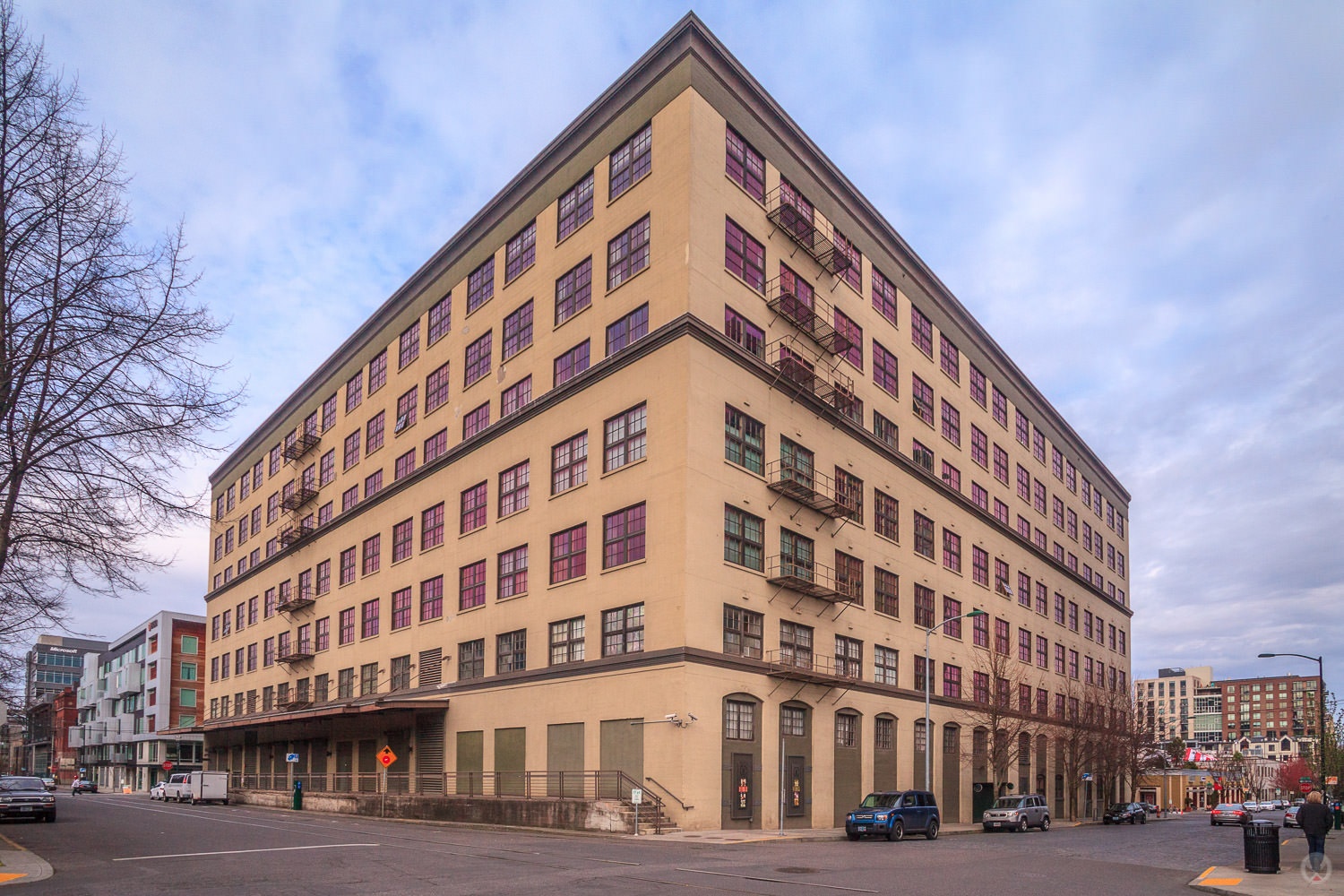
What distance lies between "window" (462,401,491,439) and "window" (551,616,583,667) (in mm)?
12863

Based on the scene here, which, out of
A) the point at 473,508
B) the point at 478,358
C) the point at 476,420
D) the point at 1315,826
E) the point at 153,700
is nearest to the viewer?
the point at 1315,826

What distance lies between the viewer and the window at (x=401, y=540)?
2254 inches

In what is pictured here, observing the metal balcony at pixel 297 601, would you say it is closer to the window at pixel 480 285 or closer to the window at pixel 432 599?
the window at pixel 432 599

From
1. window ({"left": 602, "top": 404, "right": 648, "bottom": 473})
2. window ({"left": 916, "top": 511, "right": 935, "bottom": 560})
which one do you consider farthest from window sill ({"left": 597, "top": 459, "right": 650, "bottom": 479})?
window ({"left": 916, "top": 511, "right": 935, "bottom": 560})

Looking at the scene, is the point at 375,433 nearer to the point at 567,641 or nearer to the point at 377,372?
the point at 377,372

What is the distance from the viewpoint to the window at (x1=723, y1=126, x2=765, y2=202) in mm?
42438

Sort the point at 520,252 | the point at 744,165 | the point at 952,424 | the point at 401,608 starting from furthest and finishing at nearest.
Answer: the point at 952,424, the point at 401,608, the point at 520,252, the point at 744,165

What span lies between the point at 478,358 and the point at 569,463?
1195 centimetres

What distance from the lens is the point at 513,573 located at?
1845 inches

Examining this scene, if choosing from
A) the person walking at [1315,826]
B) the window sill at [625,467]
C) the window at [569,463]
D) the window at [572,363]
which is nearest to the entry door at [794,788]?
the window sill at [625,467]

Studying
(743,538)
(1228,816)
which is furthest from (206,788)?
→ (1228,816)

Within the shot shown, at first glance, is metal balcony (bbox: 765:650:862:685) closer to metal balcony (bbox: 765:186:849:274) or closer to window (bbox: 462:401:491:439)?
metal balcony (bbox: 765:186:849:274)

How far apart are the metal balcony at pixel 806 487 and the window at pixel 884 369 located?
8.70 metres

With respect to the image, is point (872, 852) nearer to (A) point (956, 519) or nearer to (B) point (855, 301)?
(B) point (855, 301)
